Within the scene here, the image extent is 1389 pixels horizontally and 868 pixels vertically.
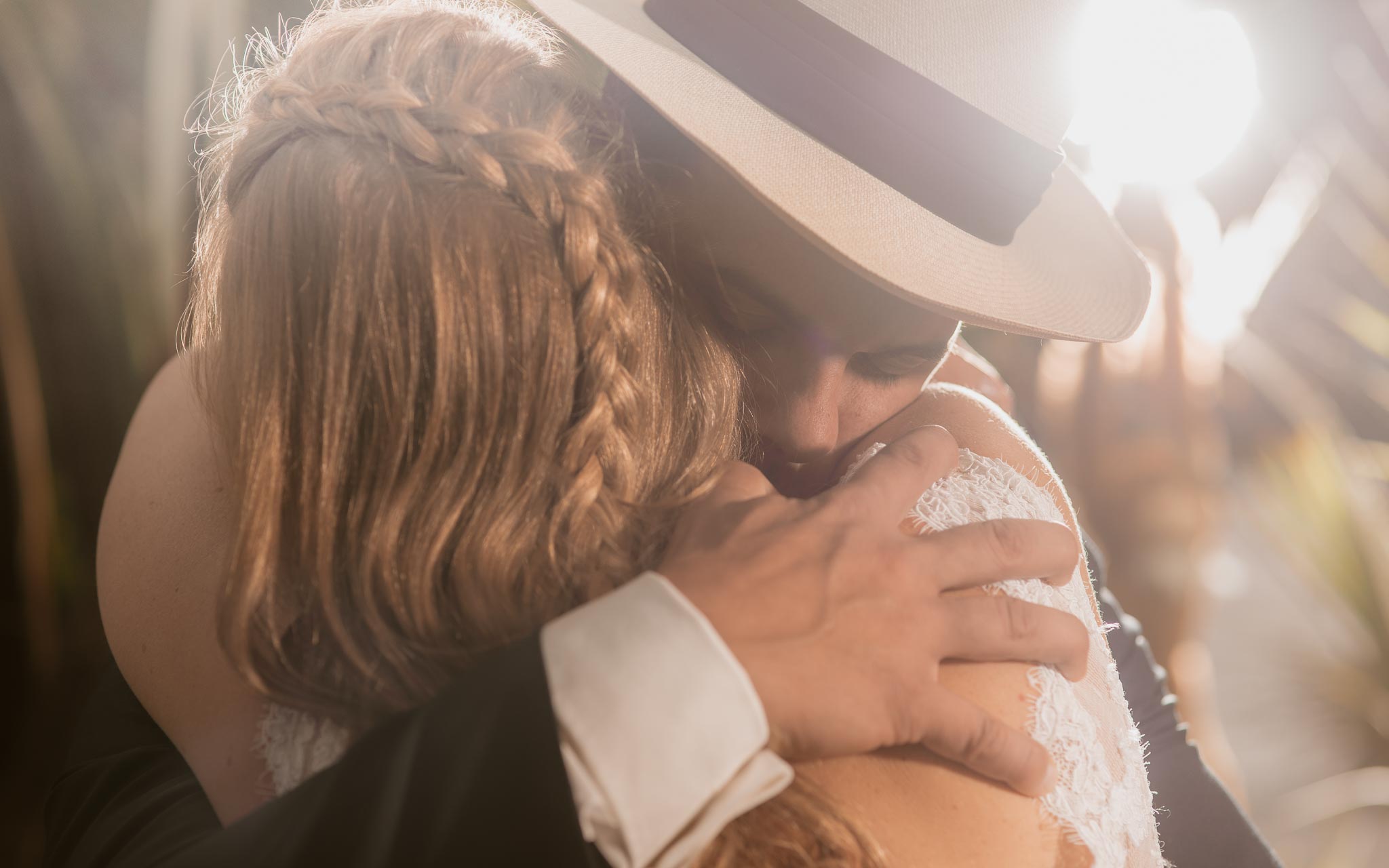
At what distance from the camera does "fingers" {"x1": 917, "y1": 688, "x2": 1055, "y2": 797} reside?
0.72 meters

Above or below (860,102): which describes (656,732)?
below

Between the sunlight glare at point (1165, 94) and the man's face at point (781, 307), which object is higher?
the sunlight glare at point (1165, 94)

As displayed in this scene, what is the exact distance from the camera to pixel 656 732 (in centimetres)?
62

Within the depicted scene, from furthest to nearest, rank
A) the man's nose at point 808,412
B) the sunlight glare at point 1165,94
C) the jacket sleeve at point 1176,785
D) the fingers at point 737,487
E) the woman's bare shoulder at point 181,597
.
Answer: the sunlight glare at point 1165,94 → the jacket sleeve at point 1176,785 → the man's nose at point 808,412 → the woman's bare shoulder at point 181,597 → the fingers at point 737,487

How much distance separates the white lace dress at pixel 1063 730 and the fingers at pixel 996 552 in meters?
0.03

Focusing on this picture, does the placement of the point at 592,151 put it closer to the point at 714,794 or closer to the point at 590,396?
the point at 590,396

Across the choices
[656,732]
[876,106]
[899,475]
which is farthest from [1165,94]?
[656,732]

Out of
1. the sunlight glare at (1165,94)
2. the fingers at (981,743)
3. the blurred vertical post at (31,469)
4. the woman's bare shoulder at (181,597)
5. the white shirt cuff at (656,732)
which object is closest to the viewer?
the white shirt cuff at (656,732)

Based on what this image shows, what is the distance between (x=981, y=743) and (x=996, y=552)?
0.56 ft

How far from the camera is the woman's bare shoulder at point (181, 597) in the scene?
3.05ft

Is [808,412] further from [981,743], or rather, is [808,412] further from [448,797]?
[448,797]

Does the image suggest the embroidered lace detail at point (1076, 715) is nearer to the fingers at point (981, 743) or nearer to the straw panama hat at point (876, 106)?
the fingers at point (981, 743)

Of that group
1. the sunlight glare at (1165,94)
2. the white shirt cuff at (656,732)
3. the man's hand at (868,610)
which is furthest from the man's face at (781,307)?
the sunlight glare at (1165,94)

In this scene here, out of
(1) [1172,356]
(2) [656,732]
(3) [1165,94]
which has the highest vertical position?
(3) [1165,94]
